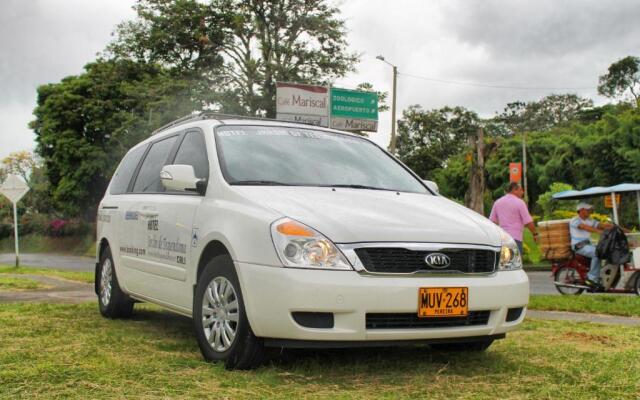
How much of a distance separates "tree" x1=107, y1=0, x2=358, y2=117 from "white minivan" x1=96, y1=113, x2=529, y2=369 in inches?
1056

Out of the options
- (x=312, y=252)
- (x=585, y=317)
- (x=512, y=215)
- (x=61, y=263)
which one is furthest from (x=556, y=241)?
(x=61, y=263)

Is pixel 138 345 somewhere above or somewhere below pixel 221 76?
below

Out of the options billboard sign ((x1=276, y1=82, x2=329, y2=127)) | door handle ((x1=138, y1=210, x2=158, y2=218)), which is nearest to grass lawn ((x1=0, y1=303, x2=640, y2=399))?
door handle ((x1=138, y1=210, x2=158, y2=218))

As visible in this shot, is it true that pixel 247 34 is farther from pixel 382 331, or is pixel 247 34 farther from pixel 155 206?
pixel 382 331

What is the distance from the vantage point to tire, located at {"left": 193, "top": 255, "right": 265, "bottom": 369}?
14.8 feet

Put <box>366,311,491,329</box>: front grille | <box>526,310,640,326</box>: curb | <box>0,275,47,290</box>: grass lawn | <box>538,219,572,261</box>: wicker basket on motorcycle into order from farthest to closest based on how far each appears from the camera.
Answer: <box>538,219,572,261</box>: wicker basket on motorcycle < <box>0,275,47,290</box>: grass lawn < <box>526,310,640,326</box>: curb < <box>366,311,491,329</box>: front grille

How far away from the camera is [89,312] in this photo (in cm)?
799

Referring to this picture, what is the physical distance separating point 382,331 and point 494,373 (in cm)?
86

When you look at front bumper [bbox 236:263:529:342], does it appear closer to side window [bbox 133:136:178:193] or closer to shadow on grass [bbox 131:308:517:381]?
shadow on grass [bbox 131:308:517:381]

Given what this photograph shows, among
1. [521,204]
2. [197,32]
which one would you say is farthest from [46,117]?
[521,204]

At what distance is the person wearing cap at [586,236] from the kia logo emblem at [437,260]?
27.9 feet

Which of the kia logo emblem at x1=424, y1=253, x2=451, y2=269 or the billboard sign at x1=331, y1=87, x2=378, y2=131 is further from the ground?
the billboard sign at x1=331, y1=87, x2=378, y2=131

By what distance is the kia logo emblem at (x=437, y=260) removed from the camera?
4.43 meters

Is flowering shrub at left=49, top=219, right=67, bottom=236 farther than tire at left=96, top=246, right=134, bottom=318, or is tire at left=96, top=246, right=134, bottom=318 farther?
flowering shrub at left=49, top=219, right=67, bottom=236
